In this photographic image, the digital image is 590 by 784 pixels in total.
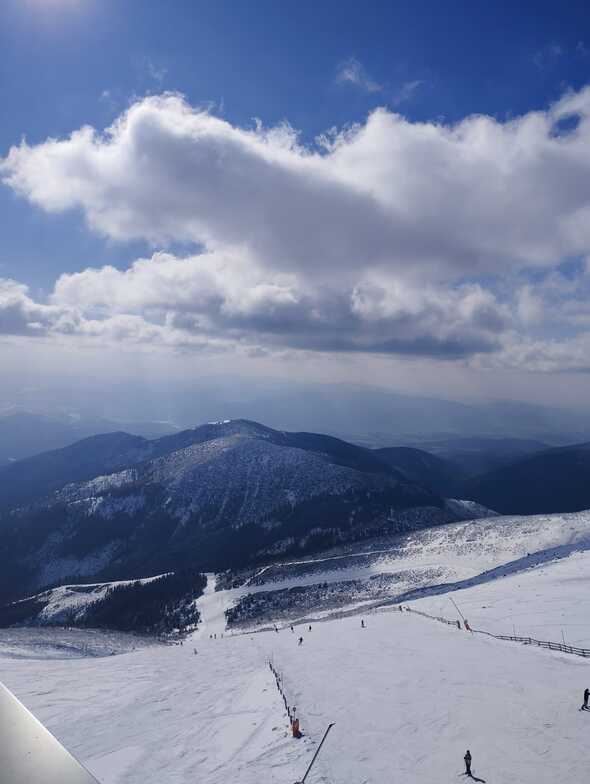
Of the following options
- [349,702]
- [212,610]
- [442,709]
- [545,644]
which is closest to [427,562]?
[212,610]

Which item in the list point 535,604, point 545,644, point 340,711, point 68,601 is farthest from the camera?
point 68,601

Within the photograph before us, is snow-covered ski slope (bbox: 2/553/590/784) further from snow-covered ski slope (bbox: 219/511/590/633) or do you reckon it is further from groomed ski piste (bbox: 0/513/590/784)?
snow-covered ski slope (bbox: 219/511/590/633)

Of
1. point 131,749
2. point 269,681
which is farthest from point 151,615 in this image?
point 131,749

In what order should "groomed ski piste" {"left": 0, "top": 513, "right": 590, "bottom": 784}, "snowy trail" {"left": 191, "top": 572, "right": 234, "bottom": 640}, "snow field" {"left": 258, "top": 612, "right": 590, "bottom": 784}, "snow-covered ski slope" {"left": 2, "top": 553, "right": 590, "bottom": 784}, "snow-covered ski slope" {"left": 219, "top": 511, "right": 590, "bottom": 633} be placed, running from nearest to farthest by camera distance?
"snow field" {"left": 258, "top": 612, "right": 590, "bottom": 784}
"snow-covered ski slope" {"left": 2, "top": 553, "right": 590, "bottom": 784}
"groomed ski piste" {"left": 0, "top": 513, "right": 590, "bottom": 784}
"snow-covered ski slope" {"left": 219, "top": 511, "right": 590, "bottom": 633}
"snowy trail" {"left": 191, "top": 572, "right": 234, "bottom": 640}

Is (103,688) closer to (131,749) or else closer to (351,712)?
(131,749)

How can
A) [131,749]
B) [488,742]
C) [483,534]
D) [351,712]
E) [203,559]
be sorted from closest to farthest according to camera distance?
1. [488,742]
2. [131,749]
3. [351,712]
4. [483,534]
5. [203,559]

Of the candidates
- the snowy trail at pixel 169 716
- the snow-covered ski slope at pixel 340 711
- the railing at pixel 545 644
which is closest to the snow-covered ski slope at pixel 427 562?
the railing at pixel 545 644

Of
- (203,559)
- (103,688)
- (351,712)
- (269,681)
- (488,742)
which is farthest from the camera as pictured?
(203,559)

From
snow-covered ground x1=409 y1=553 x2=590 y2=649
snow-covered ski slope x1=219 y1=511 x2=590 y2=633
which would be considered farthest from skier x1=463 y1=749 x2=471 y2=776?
snow-covered ski slope x1=219 y1=511 x2=590 y2=633

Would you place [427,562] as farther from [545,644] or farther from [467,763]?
[467,763]
